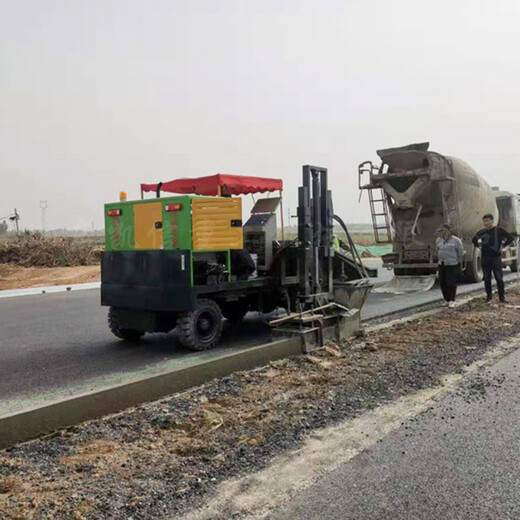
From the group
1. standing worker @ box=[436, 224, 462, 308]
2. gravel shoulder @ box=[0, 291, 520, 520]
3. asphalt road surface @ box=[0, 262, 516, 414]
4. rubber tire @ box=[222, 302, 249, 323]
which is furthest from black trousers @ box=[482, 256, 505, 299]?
rubber tire @ box=[222, 302, 249, 323]

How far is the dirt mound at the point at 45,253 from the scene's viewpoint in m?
24.8

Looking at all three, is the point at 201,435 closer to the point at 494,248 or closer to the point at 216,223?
the point at 216,223

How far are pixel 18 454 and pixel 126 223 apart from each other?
12.8 ft

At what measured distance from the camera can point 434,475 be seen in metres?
3.48

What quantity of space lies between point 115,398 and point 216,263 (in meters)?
2.75

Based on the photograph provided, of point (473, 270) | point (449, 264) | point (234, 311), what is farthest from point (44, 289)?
point (473, 270)

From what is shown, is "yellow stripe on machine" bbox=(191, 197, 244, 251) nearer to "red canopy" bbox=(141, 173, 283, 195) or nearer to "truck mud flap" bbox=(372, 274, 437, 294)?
"red canopy" bbox=(141, 173, 283, 195)

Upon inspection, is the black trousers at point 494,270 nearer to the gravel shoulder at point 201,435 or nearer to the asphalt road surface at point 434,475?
the gravel shoulder at point 201,435

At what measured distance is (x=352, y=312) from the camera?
7.81 meters

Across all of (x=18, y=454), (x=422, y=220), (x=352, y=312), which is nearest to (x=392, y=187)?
(x=422, y=220)

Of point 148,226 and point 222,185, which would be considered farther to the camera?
point 222,185

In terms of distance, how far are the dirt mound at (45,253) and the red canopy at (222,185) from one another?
61.0ft

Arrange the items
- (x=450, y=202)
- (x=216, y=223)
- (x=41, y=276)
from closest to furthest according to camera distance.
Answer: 1. (x=216, y=223)
2. (x=450, y=202)
3. (x=41, y=276)

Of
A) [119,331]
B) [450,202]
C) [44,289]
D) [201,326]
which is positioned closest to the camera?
[201,326]
